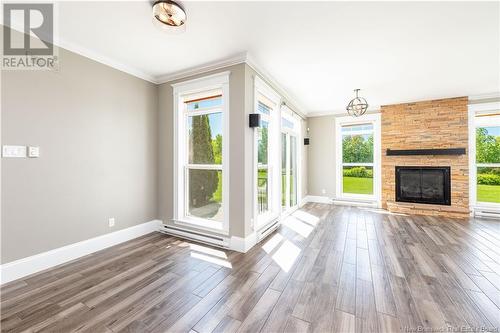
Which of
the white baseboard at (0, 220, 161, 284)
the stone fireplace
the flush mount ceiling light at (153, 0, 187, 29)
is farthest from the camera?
the stone fireplace

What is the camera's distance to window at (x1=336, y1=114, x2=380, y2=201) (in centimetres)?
568

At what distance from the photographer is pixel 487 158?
15.6 feet

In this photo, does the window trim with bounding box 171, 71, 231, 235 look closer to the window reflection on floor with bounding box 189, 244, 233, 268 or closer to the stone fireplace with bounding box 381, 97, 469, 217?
the window reflection on floor with bounding box 189, 244, 233, 268

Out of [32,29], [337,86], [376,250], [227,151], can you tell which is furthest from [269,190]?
[32,29]

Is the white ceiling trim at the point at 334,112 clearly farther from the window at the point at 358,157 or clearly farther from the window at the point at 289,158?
the window at the point at 289,158

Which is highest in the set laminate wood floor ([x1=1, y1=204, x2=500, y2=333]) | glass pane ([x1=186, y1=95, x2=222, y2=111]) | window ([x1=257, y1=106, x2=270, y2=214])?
glass pane ([x1=186, y1=95, x2=222, y2=111])

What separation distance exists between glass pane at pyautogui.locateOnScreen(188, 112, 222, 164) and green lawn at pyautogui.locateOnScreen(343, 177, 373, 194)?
14.4 ft

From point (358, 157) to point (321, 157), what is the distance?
102 cm

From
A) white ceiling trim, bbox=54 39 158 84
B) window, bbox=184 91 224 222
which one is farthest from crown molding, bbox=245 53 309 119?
white ceiling trim, bbox=54 39 158 84

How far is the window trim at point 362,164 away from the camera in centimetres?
562

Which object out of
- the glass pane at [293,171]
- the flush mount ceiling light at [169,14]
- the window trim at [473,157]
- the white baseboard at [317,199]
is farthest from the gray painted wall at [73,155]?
the window trim at [473,157]

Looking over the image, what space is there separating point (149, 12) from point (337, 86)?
347cm

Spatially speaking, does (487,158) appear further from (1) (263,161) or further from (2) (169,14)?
(2) (169,14)

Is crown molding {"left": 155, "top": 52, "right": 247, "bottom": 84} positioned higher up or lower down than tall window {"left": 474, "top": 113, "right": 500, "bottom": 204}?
higher up
